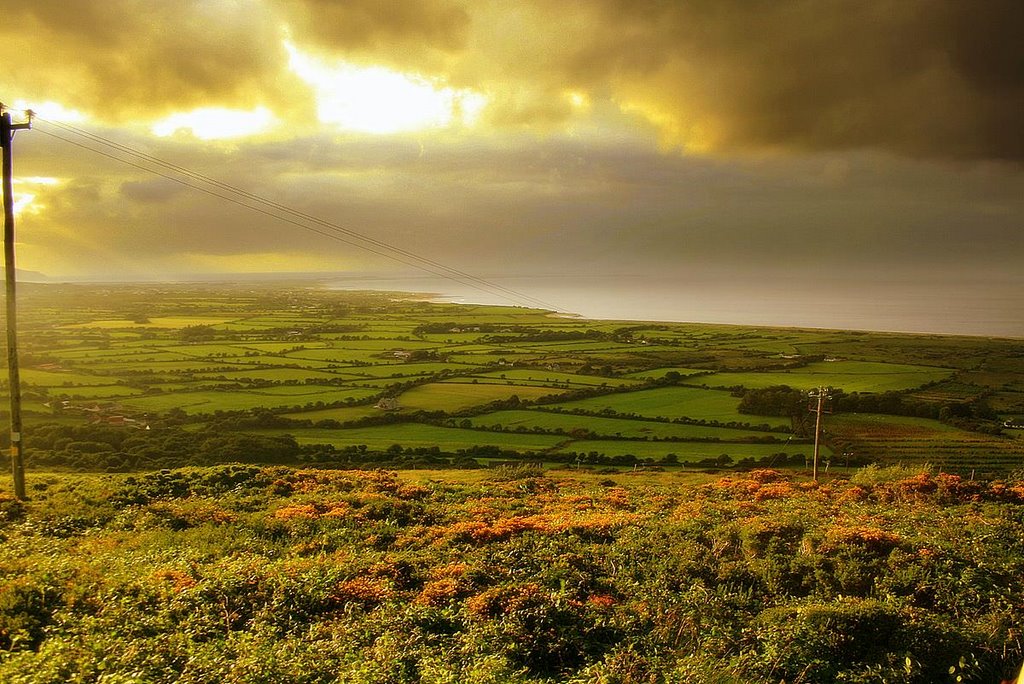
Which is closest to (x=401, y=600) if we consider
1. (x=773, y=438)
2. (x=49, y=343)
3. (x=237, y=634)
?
(x=237, y=634)

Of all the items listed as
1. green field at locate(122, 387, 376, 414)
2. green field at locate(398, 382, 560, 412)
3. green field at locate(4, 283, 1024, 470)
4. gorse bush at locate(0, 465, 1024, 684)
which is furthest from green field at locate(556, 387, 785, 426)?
gorse bush at locate(0, 465, 1024, 684)

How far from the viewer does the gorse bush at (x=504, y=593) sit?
862cm

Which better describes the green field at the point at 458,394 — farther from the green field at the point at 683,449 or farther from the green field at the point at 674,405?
the green field at the point at 683,449

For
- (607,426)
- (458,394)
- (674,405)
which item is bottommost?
(607,426)

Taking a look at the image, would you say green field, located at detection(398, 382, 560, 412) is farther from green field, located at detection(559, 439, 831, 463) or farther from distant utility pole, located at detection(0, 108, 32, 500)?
distant utility pole, located at detection(0, 108, 32, 500)

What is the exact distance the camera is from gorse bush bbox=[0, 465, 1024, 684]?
28.3 ft

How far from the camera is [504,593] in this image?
11.2 m

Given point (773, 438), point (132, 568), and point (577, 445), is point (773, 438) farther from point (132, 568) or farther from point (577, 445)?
point (132, 568)

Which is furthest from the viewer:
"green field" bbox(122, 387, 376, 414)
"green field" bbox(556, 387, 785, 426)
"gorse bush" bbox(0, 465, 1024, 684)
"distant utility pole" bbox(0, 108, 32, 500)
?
"green field" bbox(556, 387, 785, 426)

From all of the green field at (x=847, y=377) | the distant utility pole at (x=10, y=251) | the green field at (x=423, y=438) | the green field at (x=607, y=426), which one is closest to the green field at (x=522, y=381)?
the green field at (x=607, y=426)

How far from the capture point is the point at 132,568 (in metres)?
12.2

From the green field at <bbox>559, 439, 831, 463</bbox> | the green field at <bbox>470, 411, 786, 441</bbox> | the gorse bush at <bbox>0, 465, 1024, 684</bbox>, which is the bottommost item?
the green field at <bbox>559, 439, 831, 463</bbox>

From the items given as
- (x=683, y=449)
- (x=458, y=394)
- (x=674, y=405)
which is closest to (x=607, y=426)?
(x=683, y=449)

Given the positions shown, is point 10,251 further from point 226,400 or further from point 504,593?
point 226,400
